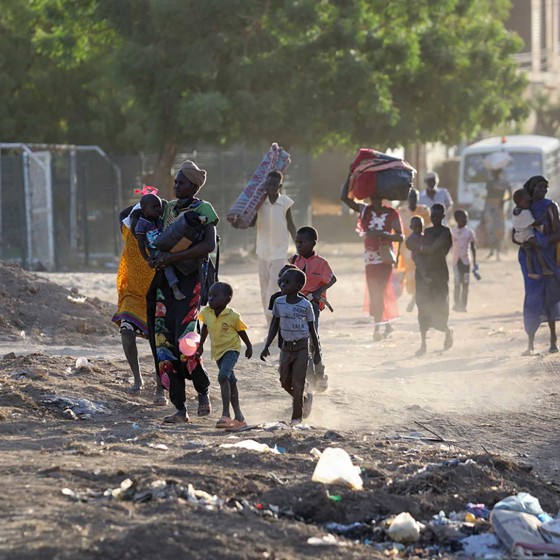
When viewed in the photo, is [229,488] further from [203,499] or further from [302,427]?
[302,427]

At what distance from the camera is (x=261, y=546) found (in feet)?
16.5

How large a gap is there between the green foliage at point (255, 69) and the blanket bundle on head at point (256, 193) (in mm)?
10564

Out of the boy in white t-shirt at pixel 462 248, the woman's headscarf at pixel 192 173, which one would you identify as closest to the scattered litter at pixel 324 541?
the woman's headscarf at pixel 192 173

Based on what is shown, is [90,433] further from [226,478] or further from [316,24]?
[316,24]

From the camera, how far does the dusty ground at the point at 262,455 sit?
5.16 metres

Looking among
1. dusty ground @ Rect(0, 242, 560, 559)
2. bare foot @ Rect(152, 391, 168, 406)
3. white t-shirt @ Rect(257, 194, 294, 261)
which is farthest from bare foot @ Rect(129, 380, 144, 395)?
white t-shirt @ Rect(257, 194, 294, 261)

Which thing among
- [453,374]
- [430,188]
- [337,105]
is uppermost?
[337,105]

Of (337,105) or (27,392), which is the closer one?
(27,392)

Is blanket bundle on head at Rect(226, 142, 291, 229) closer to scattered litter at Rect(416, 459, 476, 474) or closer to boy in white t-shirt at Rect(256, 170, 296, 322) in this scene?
boy in white t-shirt at Rect(256, 170, 296, 322)

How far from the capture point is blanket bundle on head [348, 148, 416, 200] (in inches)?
504

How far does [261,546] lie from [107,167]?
18.6 meters

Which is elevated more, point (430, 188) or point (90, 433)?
point (430, 188)

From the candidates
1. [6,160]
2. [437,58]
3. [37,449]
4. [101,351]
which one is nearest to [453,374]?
[101,351]

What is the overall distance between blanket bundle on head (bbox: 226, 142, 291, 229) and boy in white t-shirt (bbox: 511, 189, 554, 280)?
2194 millimetres
